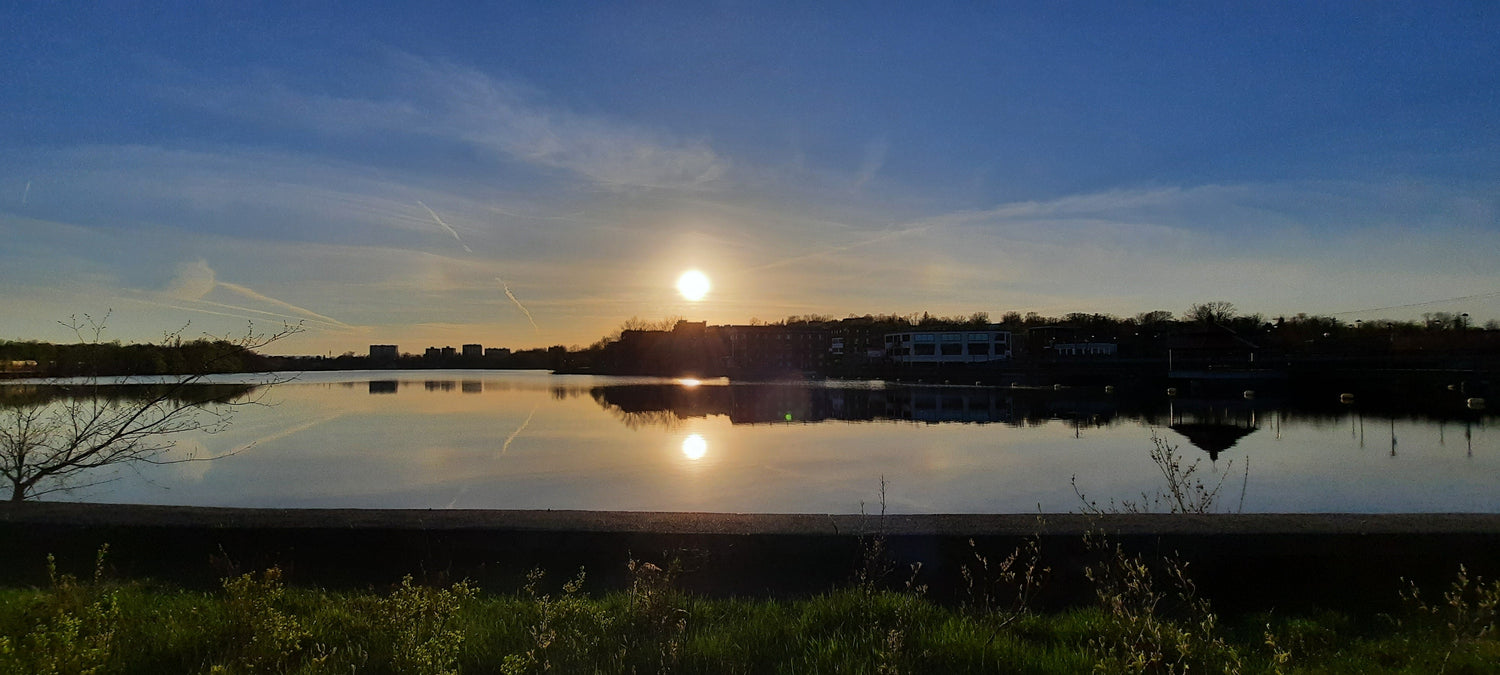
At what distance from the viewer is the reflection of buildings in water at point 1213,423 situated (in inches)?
1077

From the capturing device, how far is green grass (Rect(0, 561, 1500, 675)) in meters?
4.08

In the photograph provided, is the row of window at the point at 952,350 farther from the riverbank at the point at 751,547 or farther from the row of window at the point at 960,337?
the riverbank at the point at 751,547

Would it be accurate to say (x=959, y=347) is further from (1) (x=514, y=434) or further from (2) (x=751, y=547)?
(2) (x=751, y=547)

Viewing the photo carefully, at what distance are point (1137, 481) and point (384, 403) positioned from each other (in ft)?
160

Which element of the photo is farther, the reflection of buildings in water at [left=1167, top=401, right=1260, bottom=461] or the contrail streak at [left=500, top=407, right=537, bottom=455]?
the reflection of buildings in water at [left=1167, top=401, right=1260, bottom=461]

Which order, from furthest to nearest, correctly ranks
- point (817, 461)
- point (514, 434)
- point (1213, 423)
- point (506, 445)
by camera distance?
point (1213, 423), point (514, 434), point (506, 445), point (817, 461)

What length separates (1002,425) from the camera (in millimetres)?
34438

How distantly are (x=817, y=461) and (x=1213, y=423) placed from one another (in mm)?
24470

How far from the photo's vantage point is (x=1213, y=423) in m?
36.9

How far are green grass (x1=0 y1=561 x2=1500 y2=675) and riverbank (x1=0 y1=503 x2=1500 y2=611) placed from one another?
38 cm

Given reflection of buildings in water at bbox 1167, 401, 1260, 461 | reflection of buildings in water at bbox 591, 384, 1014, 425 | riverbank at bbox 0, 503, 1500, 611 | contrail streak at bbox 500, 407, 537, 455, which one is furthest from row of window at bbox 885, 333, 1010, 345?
riverbank at bbox 0, 503, 1500, 611

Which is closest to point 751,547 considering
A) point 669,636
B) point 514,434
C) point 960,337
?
point 669,636

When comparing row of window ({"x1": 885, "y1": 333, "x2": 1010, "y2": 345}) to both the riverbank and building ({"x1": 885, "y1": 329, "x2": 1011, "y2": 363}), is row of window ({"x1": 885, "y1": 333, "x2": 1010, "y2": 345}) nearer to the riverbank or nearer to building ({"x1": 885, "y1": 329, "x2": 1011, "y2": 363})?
building ({"x1": 885, "y1": 329, "x2": 1011, "y2": 363})

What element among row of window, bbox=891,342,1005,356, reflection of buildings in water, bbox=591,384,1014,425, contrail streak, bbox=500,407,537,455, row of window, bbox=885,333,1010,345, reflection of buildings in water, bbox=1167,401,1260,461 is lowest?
contrail streak, bbox=500,407,537,455
